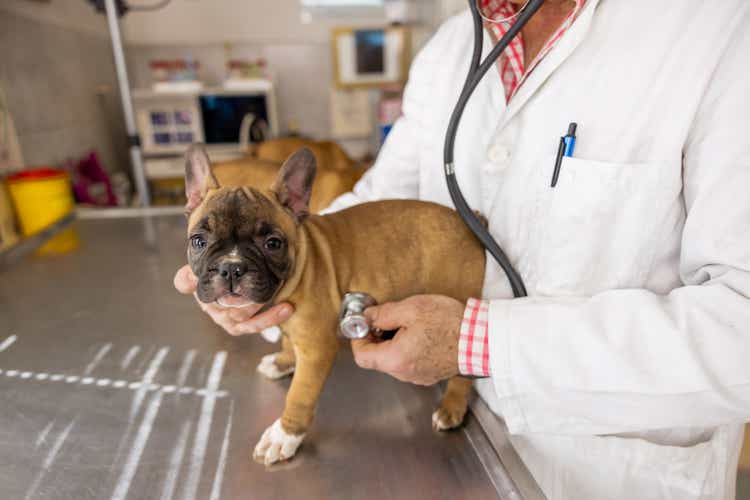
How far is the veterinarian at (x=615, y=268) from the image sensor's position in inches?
26.3

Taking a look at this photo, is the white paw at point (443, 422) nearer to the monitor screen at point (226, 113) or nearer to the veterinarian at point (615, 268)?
the veterinarian at point (615, 268)

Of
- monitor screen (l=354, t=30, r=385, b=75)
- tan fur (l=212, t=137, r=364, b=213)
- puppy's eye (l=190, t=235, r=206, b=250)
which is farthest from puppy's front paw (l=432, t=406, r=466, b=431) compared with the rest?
monitor screen (l=354, t=30, r=385, b=75)

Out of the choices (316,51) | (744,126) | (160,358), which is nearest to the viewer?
(744,126)

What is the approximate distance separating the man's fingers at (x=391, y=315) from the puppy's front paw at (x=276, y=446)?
255 millimetres

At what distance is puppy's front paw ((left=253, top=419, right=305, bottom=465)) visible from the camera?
82 cm

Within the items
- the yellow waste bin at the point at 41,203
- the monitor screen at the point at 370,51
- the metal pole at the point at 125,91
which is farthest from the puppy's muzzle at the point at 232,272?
the monitor screen at the point at 370,51

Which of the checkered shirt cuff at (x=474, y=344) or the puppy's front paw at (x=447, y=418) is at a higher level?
the checkered shirt cuff at (x=474, y=344)

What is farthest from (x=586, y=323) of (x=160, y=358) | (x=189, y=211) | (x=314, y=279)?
(x=160, y=358)

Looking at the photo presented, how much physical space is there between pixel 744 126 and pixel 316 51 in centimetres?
396

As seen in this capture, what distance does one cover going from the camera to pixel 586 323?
2.34 ft

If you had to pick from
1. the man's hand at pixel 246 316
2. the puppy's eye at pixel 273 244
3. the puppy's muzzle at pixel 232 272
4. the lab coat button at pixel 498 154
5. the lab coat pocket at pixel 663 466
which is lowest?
the lab coat pocket at pixel 663 466

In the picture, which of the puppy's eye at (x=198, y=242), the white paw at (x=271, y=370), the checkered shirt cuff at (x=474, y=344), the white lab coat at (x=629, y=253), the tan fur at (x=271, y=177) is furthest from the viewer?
the tan fur at (x=271, y=177)

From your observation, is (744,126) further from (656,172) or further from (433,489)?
(433,489)

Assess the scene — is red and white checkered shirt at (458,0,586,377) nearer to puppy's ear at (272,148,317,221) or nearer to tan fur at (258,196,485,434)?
tan fur at (258,196,485,434)
